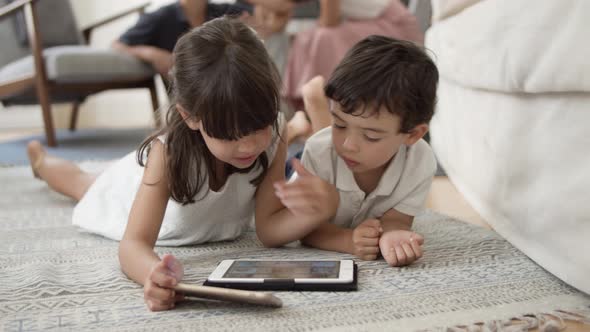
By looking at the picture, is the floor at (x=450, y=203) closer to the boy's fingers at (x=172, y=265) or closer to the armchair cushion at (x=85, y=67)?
the boy's fingers at (x=172, y=265)

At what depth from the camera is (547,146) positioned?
0.80 metres

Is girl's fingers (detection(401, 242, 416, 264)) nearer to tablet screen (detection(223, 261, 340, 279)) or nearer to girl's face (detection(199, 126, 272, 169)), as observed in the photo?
tablet screen (detection(223, 261, 340, 279))

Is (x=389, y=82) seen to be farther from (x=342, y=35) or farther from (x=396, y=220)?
(x=342, y=35)

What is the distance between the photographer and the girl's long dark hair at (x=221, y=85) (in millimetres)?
740

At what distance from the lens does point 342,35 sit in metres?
2.41

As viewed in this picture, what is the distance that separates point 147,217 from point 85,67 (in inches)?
67.2

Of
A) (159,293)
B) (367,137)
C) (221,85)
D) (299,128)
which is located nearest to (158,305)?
(159,293)

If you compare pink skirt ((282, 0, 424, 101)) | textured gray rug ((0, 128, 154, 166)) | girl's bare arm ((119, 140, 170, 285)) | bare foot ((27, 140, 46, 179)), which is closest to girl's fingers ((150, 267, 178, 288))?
girl's bare arm ((119, 140, 170, 285))

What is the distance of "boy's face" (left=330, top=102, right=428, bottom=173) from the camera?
0.84 m

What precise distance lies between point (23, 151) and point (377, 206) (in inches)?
75.5

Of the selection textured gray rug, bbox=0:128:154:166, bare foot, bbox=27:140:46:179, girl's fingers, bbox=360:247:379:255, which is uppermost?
girl's fingers, bbox=360:247:379:255

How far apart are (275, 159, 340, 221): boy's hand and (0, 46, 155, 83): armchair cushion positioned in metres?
1.81

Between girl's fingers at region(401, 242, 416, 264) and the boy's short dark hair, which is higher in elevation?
the boy's short dark hair

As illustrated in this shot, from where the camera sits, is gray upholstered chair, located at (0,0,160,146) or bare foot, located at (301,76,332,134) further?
gray upholstered chair, located at (0,0,160,146)
